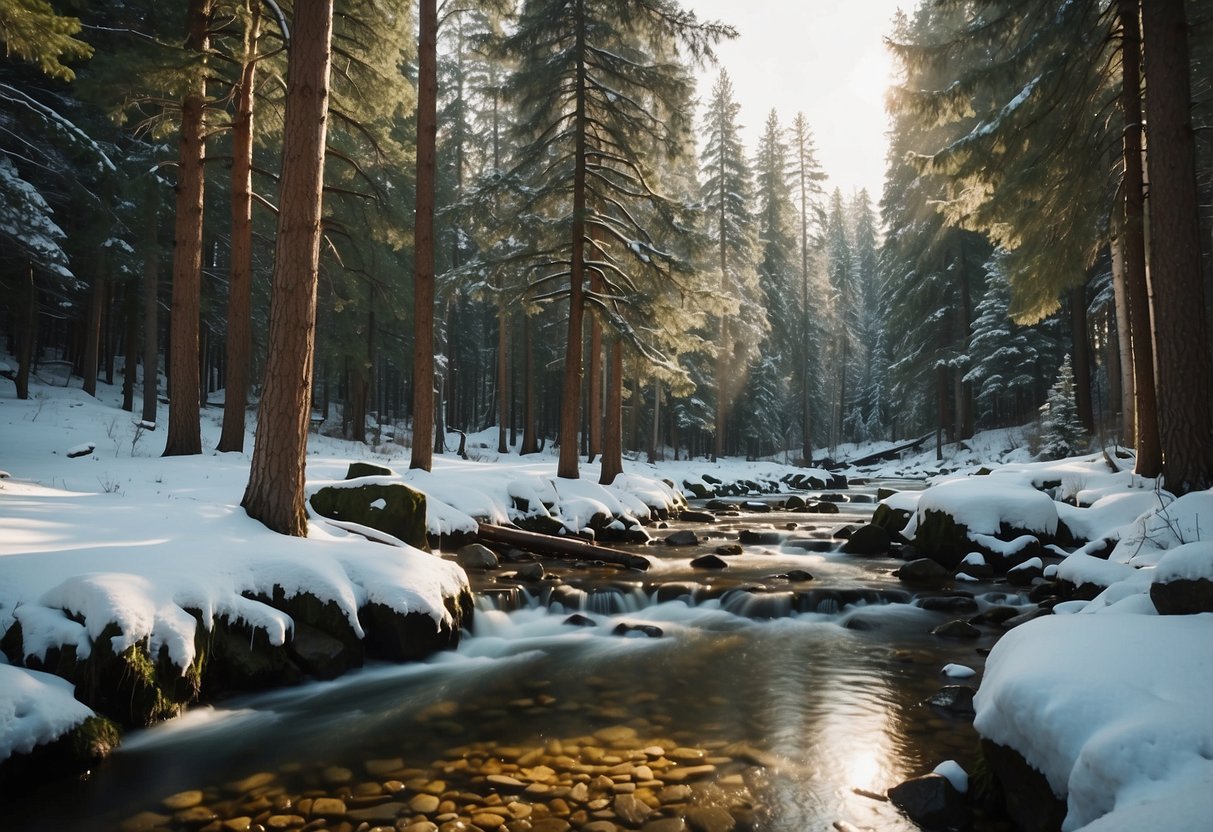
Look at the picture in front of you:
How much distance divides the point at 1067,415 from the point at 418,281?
20.4 meters

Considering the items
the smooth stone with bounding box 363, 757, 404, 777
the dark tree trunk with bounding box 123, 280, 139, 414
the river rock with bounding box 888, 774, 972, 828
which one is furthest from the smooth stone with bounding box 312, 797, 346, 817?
the dark tree trunk with bounding box 123, 280, 139, 414

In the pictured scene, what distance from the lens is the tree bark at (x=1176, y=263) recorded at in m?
8.41

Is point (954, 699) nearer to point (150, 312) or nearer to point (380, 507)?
point (380, 507)

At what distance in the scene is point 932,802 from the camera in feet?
12.1

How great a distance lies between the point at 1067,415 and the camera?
20984 mm

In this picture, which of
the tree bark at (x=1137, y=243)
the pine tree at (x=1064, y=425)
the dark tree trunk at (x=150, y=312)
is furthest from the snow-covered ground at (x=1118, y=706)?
the dark tree trunk at (x=150, y=312)

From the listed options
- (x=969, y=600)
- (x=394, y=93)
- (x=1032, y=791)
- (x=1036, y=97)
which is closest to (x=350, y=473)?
(x=394, y=93)

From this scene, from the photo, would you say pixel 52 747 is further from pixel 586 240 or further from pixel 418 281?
pixel 586 240

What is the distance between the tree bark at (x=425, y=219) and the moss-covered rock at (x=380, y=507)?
→ 128 inches

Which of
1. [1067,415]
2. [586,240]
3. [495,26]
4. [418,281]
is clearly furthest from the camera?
[1067,415]

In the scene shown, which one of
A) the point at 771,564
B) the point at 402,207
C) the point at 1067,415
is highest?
the point at 402,207

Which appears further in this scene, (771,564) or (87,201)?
(87,201)

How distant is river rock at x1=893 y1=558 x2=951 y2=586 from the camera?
9.94 metres

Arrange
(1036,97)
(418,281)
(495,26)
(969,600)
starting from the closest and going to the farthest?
(969,600) < (1036,97) < (418,281) < (495,26)
